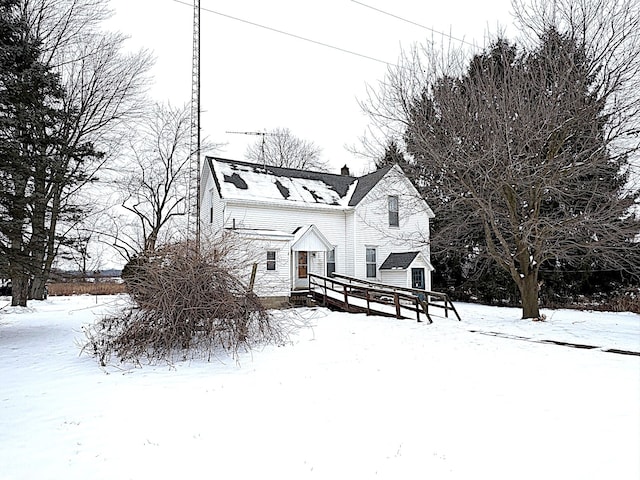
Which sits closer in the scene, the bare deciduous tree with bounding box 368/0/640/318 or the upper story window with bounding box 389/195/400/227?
the bare deciduous tree with bounding box 368/0/640/318

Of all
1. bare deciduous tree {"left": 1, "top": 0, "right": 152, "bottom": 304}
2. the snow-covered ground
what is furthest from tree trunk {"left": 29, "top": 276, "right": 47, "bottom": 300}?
the snow-covered ground

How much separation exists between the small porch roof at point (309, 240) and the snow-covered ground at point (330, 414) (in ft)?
31.9

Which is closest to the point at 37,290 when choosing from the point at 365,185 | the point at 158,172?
the point at 158,172

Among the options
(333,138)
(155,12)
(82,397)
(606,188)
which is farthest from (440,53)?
(333,138)

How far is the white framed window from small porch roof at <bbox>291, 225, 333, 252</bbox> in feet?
8.51

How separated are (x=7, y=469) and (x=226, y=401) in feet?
7.92

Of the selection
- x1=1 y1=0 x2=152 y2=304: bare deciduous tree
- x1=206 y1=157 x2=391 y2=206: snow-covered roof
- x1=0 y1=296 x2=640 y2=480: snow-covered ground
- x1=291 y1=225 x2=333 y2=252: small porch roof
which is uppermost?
x1=1 y1=0 x2=152 y2=304: bare deciduous tree

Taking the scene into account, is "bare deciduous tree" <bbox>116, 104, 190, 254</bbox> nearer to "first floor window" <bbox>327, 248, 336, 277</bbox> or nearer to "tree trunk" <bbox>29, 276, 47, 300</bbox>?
"tree trunk" <bbox>29, 276, 47, 300</bbox>

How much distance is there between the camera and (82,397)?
573 cm

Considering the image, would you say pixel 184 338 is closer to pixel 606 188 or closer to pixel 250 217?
pixel 250 217

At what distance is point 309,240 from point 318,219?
1669 millimetres

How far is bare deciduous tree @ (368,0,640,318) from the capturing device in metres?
11.4

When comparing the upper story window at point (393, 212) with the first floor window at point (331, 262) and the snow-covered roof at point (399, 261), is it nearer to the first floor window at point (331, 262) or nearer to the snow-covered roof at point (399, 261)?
the snow-covered roof at point (399, 261)

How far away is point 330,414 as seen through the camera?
5203 millimetres
